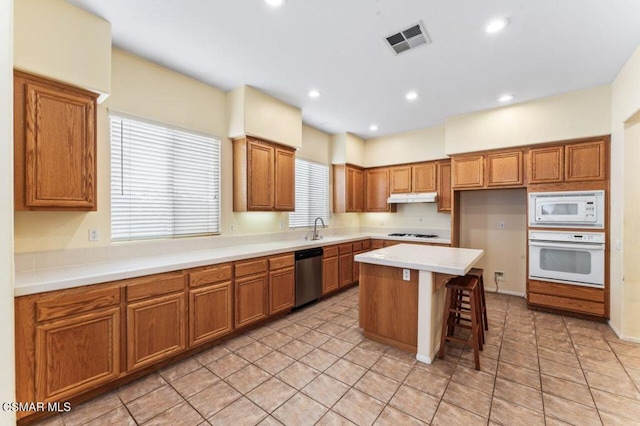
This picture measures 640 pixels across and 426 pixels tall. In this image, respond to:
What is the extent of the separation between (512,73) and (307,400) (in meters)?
3.93

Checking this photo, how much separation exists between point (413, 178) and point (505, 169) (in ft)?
5.27

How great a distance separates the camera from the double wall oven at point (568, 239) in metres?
3.50

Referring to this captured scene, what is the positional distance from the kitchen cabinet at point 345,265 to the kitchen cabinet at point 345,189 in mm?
949

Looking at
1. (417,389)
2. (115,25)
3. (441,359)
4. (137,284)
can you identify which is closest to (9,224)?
(137,284)

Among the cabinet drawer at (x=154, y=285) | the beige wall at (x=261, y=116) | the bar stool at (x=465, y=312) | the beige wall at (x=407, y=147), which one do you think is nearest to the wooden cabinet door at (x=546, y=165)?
the beige wall at (x=407, y=147)

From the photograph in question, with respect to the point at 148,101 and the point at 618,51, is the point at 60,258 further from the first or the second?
the point at 618,51

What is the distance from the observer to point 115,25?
7.73 feet

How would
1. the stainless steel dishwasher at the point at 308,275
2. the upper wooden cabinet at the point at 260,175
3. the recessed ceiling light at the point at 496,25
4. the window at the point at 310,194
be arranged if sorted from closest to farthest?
the recessed ceiling light at the point at 496,25 → the upper wooden cabinet at the point at 260,175 → the stainless steel dishwasher at the point at 308,275 → the window at the point at 310,194

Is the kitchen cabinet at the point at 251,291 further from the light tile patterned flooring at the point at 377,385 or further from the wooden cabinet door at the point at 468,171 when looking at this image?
the wooden cabinet door at the point at 468,171

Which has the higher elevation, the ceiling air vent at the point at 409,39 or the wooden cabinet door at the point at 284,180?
the ceiling air vent at the point at 409,39

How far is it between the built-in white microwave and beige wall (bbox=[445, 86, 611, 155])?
773 millimetres

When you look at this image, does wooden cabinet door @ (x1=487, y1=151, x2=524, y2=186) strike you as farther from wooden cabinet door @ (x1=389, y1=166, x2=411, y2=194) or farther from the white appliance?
wooden cabinet door @ (x1=389, y1=166, x2=411, y2=194)

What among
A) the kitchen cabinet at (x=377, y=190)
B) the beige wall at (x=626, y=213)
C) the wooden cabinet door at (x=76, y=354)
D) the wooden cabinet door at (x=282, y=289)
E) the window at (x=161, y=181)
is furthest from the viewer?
the kitchen cabinet at (x=377, y=190)

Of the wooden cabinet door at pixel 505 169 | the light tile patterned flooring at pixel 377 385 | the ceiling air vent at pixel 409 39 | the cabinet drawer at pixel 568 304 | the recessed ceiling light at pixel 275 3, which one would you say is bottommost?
A: the light tile patterned flooring at pixel 377 385
